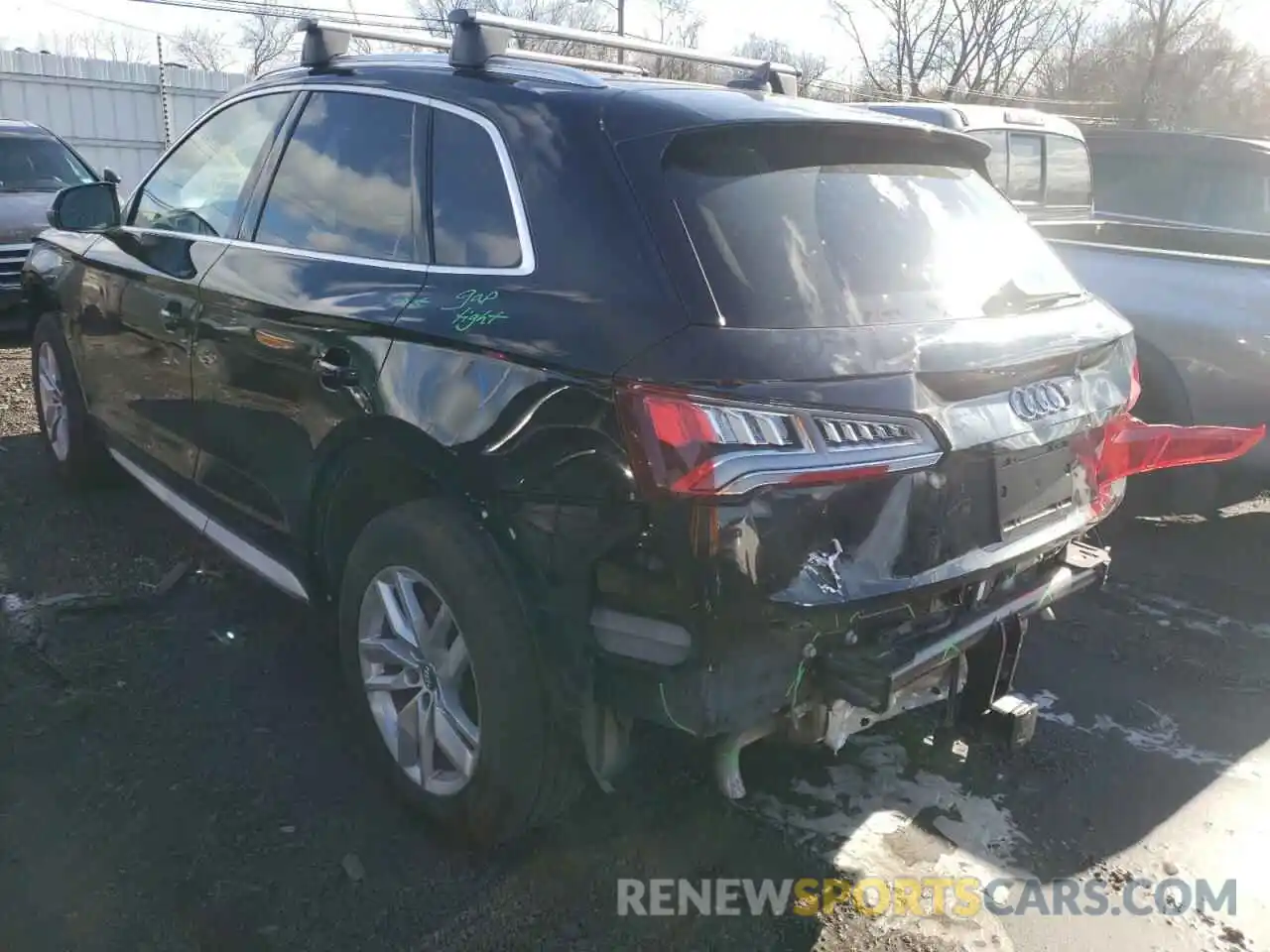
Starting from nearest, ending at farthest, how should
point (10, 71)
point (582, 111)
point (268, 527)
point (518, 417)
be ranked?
point (518, 417), point (582, 111), point (268, 527), point (10, 71)

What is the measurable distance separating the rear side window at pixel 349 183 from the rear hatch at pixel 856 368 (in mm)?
793

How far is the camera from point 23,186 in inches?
369

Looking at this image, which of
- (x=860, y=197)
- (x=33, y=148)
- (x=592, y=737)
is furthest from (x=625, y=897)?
(x=33, y=148)

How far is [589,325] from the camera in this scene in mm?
2365

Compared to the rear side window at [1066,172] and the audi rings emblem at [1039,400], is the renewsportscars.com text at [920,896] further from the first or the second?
the rear side window at [1066,172]

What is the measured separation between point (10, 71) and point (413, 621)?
17.9 metres

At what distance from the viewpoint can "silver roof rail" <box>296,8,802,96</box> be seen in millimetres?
2969

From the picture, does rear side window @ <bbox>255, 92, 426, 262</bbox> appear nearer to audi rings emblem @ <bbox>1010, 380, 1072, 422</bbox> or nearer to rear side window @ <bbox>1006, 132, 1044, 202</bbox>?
audi rings emblem @ <bbox>1010, 380, 1072, 422</bbox>

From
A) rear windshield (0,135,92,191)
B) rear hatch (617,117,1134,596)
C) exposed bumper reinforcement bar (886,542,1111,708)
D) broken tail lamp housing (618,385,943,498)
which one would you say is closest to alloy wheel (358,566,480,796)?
broken tail lamp housing (618,385,943,498)

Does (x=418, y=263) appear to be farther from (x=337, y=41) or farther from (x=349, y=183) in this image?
(x=337, y=41)

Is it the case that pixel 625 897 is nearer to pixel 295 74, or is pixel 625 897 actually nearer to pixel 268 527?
pixel 268 527

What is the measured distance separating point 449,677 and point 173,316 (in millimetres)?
1889

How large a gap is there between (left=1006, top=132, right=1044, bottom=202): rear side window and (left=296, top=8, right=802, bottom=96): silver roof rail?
513cm

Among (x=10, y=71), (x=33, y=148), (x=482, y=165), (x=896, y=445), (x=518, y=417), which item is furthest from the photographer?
(x=10, y=71)
